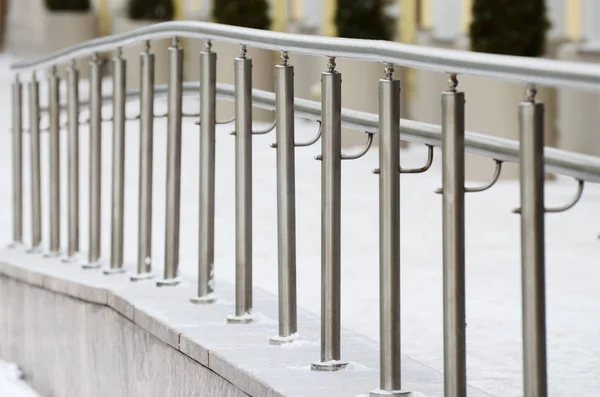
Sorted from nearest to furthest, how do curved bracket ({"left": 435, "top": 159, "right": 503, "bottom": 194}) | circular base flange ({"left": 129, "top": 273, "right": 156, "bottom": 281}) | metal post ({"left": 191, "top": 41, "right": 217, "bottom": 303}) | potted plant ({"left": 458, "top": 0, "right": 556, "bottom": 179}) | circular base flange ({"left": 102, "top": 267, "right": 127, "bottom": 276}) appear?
curved bracket ({"left": 435, "top": 159, "right": 503, "bottom": 194}) → metal post ({"left": 191, "top": 41, "right": 217, "bottom": 303}) → circular base flange ({"left": 129, "top": 273, "right": 156, "bottom": 281}) → circular base flange ({"left": 102, "top": 267, "right": 127, "bottom": 276}) → potted plant ({"left": 458, "top": 0, "right": 556, "bottom": 179})

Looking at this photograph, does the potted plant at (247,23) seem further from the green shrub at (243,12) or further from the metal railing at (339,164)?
the metal railing at (339,164)

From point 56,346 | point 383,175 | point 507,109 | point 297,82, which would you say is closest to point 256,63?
point 297,82

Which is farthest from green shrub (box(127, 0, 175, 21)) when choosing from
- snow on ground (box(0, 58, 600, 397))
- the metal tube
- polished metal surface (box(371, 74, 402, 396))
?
polished metal surface (box(371, 74, 402, 396))

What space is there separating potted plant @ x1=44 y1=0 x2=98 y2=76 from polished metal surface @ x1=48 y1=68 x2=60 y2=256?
1638cm

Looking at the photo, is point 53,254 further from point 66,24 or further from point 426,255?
point 66,24

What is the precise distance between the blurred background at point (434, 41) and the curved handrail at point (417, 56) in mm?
5813

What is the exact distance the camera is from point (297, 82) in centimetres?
1509

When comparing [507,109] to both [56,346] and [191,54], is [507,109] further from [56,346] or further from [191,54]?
[191,54]

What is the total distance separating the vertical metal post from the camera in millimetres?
3092

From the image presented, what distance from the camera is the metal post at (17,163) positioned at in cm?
656

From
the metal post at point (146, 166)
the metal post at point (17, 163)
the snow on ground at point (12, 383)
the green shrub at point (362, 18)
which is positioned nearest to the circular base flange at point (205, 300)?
the metal post at point (146, 166)

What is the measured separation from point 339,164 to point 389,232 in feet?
1.17

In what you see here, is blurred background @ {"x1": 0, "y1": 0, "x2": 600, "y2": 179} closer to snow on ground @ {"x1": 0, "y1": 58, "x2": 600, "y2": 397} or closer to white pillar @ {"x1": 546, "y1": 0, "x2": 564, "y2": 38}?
white pillar @ {"x1": 546, "y1": 0, "x2": 564, "y2": 38}

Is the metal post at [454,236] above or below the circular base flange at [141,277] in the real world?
above
